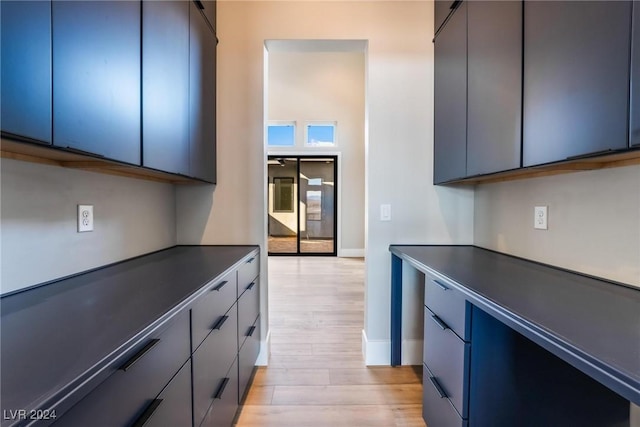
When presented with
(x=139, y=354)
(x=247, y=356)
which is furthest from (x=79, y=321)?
(x=247, y=356)

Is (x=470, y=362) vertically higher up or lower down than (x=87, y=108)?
lower down

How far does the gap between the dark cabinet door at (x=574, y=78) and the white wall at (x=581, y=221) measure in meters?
0.30

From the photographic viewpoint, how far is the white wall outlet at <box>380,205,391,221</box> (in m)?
2.17

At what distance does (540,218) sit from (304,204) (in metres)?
5.48

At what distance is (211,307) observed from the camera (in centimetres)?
120

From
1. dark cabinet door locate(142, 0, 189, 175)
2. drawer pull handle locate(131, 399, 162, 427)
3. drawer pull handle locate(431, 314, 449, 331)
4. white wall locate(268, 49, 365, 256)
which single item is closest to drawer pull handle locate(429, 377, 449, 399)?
drawer pull handle locate(431, 314, 449, 331)

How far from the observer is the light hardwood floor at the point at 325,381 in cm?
165

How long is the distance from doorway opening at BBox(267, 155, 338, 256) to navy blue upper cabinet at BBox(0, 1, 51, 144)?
5.86 m

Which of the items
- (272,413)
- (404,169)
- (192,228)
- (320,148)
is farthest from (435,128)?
(320,148)

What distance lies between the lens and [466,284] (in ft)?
3.75

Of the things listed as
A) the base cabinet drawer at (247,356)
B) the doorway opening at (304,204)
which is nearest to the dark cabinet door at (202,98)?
the base cabinet drawer at (247,356)

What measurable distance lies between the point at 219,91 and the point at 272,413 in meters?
2.22

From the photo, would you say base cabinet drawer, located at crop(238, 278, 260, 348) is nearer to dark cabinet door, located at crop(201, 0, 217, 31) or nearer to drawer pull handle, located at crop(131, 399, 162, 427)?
drawer pull handle, located at crop(131, 399, 162, 427)

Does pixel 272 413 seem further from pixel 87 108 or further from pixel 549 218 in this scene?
pixel 549 218
